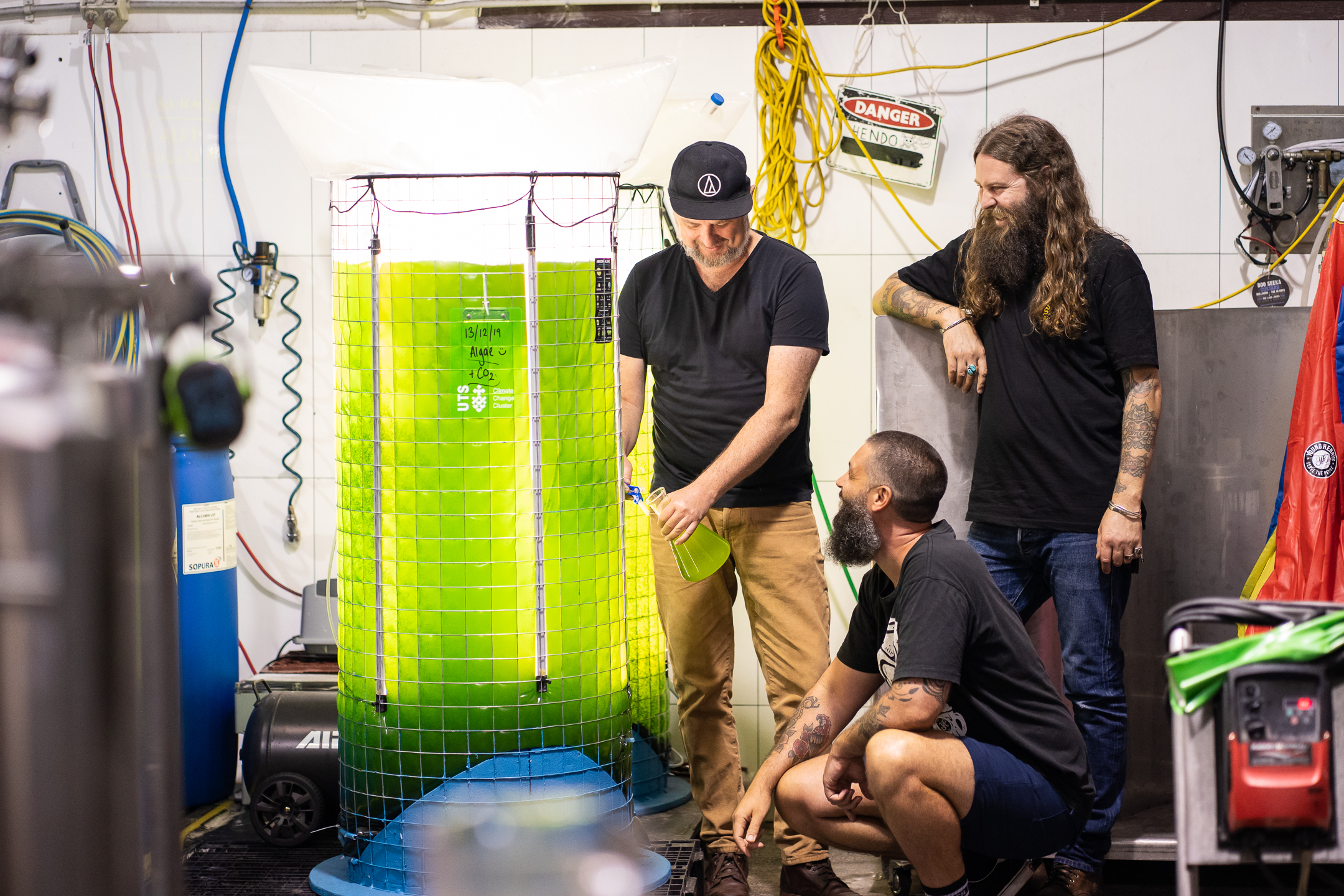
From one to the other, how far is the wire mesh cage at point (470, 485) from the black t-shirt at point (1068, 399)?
2.86 feet

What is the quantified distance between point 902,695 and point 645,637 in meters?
0.98

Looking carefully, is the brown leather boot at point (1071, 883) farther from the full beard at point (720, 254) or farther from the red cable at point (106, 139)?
the red cable at point (106, 139)

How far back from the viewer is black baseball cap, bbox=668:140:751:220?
2318mm

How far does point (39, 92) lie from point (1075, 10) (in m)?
2.98

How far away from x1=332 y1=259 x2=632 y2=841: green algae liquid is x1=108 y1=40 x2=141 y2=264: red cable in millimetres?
1562

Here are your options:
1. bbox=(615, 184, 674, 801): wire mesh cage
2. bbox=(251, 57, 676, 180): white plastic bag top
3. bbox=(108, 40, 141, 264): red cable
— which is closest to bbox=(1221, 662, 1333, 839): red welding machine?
bbox=(251, 57, 676, 180): white plastic bag top

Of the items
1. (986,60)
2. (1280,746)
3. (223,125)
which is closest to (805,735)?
(1280,746)

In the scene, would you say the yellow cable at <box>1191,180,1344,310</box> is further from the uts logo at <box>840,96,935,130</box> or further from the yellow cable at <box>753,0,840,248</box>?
the yellow cable at <box>753,0,840,248</box>

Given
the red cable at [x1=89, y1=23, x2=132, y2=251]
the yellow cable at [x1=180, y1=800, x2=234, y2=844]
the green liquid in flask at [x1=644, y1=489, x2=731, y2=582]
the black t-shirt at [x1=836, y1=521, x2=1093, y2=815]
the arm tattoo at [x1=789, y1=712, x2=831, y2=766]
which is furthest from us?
the red cable at [x1=89, y1=23, x2=132, y2=251]

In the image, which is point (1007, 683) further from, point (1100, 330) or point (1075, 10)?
point (1075, 10)

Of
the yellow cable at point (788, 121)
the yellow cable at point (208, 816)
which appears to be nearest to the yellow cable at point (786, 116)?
the yellow cable at point (788, 121)

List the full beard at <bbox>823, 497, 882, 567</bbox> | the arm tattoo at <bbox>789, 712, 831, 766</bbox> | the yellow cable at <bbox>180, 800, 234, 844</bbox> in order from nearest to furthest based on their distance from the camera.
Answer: the full beard at <bbox>823, 497, 882, 567</bbox>
the arm tattoo at <bbox>789, 712, 831, 766</bbox>
the yellow cable at <bbox>180, 800, 234, 844</bbox>

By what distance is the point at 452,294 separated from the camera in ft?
6.79

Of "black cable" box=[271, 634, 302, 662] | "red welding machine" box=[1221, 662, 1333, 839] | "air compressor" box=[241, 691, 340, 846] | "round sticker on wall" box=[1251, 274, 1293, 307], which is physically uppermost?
"round sticker on wall" box=[1251, 274, 1293, 307]
